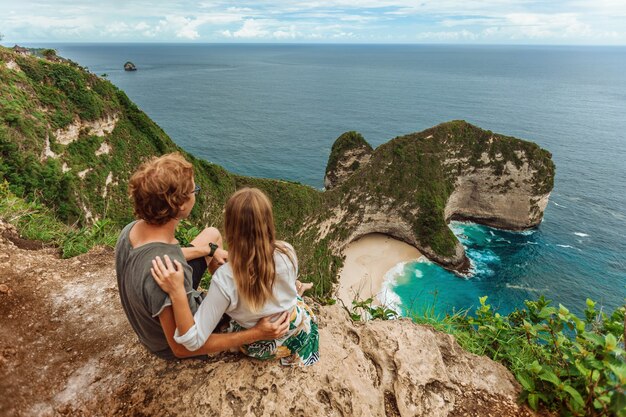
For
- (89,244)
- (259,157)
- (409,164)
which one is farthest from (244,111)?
(89,244)

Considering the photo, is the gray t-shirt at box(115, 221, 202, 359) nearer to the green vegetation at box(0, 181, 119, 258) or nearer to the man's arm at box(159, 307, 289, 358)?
the man's arm at box(159, 307, 289, 358)

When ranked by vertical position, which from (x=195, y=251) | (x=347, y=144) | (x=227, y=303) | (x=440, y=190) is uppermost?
(x=195, y=251)

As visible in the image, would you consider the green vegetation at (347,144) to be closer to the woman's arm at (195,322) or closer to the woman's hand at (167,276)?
the woman's arm at (195,322)

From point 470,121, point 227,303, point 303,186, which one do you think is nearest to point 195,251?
point 227,303

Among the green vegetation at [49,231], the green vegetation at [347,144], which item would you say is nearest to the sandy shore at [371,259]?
the green vegetation at [347,144]

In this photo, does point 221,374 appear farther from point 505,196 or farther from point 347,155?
point 505,196

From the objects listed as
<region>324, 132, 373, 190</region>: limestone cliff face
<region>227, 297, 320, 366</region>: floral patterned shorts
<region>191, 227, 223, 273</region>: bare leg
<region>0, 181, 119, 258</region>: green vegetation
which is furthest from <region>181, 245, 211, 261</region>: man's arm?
<region>324, 132, 373, 190</region>: limestone cliff face
